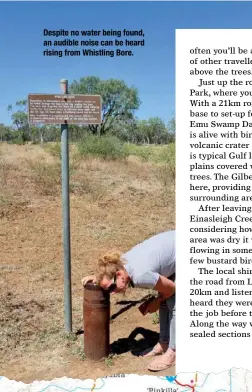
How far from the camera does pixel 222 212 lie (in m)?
2.64

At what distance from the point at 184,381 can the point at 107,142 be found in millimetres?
17276

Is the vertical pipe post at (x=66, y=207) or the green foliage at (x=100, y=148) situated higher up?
the green foliage at (x=100, y=148)

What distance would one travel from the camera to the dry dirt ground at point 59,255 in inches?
142

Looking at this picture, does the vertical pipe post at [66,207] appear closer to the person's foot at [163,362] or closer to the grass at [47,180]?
the person's foot at [163,362]

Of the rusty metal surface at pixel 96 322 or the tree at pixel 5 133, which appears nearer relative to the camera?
the rusty metal surface at pixel 96 322

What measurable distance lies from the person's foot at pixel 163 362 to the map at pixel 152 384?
0.18 m

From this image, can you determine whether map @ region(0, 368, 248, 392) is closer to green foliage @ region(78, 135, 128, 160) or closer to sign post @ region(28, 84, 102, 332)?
sign post @ region(28, 84, 102, 332)

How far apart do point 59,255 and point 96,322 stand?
3.33 metres

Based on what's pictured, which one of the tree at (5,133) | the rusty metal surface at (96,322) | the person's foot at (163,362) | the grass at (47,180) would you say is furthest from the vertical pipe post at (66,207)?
the tree at (5,133)

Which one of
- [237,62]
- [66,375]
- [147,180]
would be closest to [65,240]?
[66,375]

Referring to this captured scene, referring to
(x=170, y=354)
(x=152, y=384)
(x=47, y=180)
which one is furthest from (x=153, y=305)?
(x=47, y=180)

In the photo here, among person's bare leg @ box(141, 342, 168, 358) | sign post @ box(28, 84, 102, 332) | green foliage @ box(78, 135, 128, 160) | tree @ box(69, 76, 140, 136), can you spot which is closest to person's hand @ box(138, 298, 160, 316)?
person's bare leg @ box(141, 342, 168, 358)

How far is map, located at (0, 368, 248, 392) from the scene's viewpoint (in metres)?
2.94

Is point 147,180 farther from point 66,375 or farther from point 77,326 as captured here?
point 66,375
